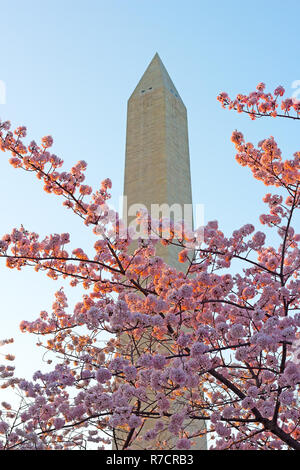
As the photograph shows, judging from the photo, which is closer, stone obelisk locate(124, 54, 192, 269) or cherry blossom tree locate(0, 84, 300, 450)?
cherry blossom tree locate(0, 84, 300, 450)

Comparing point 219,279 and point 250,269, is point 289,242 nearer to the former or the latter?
point 250,269

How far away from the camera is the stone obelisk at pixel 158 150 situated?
10.4m

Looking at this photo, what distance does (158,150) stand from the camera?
1111 cm

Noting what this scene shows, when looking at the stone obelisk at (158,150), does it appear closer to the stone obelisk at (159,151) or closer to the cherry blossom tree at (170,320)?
the stone obelisk at (159,151)

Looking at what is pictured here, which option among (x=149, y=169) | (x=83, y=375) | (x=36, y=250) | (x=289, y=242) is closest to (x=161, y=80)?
(x=149, y=169)

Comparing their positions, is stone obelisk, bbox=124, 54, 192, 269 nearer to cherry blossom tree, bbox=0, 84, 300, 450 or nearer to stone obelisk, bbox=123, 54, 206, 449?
stone obelisk, bbox=123, 54, 206, 449

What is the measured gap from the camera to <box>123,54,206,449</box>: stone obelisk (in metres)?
10.4

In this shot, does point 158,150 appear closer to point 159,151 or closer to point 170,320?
point 159,151

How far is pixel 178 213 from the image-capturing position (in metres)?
10.3

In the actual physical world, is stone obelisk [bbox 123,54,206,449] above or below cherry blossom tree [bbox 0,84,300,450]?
above

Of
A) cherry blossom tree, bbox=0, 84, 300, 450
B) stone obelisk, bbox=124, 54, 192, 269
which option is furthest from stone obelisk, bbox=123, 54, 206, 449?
cherry blossom tree, bbox=0, 84, 300, 450

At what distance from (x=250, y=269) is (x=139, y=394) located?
282cm
